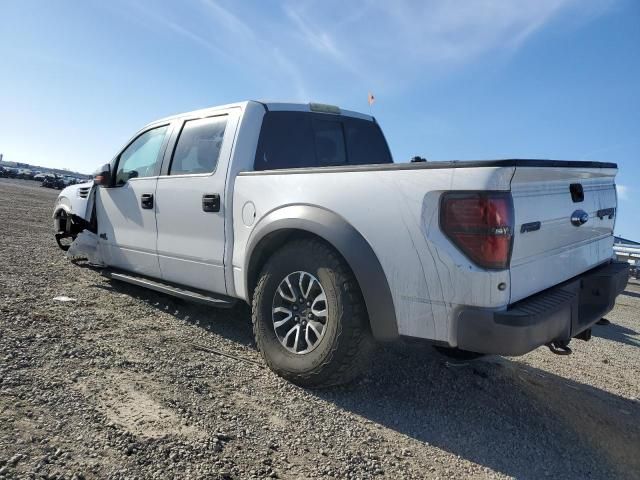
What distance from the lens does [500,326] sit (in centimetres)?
235

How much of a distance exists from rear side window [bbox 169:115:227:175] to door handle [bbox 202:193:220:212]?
228mm

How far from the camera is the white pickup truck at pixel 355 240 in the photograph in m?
2.43

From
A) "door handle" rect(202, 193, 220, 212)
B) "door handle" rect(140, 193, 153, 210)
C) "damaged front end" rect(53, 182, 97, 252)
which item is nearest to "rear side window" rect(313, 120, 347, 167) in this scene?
"door handle" rect(202, 193, 220, 212)

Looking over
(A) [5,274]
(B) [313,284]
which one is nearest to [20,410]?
(B) [313,284]

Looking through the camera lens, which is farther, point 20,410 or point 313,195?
point 313,195

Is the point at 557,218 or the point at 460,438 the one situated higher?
the point at 557,218

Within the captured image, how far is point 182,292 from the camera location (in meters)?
4.08

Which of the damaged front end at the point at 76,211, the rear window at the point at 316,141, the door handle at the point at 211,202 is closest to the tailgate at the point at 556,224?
the rear window at the point at 316,141

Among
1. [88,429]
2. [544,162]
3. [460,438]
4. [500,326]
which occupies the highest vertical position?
[544,162]

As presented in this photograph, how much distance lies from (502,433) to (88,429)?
2336mm

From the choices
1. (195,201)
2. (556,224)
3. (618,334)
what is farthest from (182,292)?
(618,334)

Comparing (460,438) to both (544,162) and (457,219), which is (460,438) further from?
(544,162)

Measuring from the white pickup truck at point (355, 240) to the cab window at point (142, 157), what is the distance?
78mm

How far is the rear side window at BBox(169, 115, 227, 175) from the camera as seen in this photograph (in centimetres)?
402
